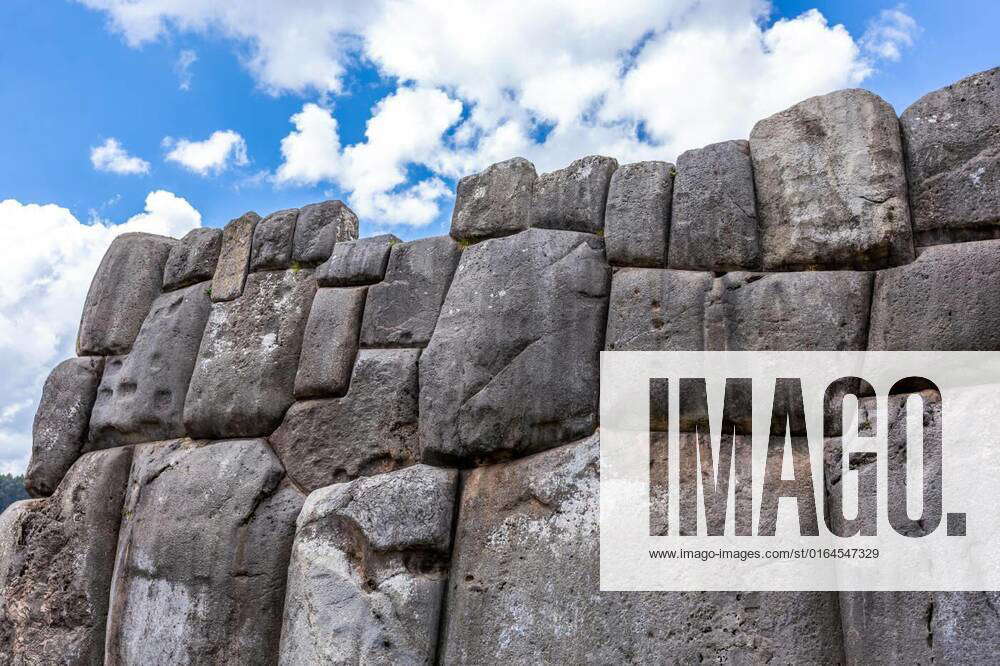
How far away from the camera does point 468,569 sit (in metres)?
4.23

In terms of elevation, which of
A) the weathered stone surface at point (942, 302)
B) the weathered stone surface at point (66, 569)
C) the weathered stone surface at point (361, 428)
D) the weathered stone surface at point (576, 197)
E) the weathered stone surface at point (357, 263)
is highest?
the weathered stone surface at point (576, 197)

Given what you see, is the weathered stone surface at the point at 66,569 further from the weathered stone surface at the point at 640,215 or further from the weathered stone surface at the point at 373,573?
the weathered stone surface at the point at 640,215

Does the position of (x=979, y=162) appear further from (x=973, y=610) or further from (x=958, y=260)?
(x=973, y=610)

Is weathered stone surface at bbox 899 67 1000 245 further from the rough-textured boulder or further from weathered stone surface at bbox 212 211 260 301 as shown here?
the rough-textured boulder

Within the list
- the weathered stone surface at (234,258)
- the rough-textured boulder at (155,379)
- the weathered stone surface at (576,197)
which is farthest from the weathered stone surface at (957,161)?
the rough-textured boulder at (155,379)

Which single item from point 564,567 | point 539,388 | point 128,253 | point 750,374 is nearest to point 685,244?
point 750,374

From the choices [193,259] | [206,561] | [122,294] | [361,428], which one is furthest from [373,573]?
[122,294]

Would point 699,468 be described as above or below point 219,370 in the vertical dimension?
below

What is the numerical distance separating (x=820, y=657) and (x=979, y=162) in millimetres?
2356

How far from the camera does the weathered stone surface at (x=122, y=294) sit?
6098 mm

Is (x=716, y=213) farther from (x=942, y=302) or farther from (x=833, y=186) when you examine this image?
(x=942, y=302)

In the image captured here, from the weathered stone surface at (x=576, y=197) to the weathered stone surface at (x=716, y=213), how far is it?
421 mm

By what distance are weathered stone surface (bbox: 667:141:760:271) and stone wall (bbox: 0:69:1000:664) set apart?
0.01 metres

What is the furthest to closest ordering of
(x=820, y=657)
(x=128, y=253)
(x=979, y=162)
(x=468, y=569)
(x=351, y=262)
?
1. (x=128, y=253)
2. (x=351, y=262)
3. (x=468, y=569)
4. (x=979, y=162)
5. (x=820, y=657)
